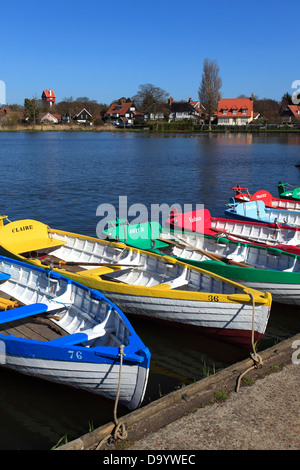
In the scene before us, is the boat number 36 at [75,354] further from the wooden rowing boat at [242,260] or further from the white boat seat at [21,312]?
the wooden rowing boat at [242,260]

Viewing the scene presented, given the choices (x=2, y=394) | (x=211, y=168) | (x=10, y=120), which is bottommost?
(x=2, y=394)

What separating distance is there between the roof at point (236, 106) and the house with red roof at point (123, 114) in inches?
1192

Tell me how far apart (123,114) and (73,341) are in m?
148

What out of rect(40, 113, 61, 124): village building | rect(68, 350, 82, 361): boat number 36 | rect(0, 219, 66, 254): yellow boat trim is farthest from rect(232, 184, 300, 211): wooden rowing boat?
rect(40, 113, 61, 124): village building

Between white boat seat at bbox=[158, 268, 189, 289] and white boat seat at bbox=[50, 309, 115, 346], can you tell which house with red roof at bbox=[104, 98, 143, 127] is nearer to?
white boat seat at bbox=[158, 268, 189, 289]

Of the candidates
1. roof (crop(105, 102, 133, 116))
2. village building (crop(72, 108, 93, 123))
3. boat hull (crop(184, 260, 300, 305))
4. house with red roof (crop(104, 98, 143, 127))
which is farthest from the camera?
village building (crop(72, 108, 93, 123))

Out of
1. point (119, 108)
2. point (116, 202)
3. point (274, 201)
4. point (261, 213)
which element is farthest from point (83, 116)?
point (261, 213)

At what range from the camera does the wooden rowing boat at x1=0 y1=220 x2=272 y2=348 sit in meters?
9.22

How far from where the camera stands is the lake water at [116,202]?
7895 millimetres

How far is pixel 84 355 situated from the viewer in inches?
281

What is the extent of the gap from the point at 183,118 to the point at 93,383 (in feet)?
462

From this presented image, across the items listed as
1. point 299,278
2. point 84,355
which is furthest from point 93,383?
point 299,278
